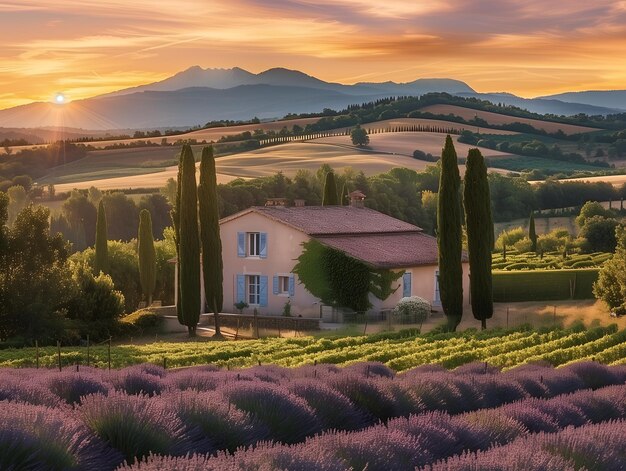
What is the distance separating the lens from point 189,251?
48.0 meters

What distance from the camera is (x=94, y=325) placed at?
46.6m

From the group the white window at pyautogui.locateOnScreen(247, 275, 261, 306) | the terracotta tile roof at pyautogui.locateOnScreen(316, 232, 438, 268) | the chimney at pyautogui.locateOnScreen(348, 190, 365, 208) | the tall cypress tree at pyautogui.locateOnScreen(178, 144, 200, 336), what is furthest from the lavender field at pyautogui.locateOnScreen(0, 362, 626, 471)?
the chimney at pyautogui.locateOnScreen(348, 190, 365, 208)

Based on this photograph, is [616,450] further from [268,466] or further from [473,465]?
[268,466]

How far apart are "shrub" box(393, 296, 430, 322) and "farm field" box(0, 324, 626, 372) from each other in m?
6.39

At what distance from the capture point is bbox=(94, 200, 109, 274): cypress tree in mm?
60406

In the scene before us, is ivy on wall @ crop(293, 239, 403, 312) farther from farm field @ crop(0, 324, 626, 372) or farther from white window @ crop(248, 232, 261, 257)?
farm field @ crop(0, 324, 626, 372)

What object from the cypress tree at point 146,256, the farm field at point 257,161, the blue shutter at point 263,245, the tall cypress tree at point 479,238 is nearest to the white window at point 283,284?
the blue shutter at point 263,245

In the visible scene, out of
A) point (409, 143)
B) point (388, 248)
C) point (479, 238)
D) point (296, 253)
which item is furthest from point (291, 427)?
point (409, 143)

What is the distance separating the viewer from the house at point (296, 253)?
4988 cm

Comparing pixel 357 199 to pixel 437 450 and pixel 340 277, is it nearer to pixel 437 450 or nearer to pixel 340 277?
pixel 340 277

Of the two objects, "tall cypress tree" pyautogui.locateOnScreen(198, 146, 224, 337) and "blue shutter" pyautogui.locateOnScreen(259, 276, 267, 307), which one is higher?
"tall cypress tree" pyautogui.locateOnScreen(198, 146, 224, 337)

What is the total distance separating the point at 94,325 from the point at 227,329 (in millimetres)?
5653

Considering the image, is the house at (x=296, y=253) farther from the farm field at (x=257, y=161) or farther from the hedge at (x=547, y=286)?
the farm field at (x=257, y=161)

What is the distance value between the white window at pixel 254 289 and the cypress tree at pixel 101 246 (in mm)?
11064
